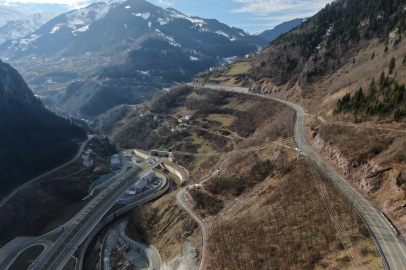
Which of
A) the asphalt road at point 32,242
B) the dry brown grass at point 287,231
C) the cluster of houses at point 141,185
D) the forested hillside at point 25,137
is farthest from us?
the forested hillside at point 25,137

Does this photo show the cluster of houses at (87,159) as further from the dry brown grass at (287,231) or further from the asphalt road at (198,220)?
the dry brown grass at (287,231)

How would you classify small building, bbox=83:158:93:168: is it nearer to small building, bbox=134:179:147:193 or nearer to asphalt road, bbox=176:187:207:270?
small building, bbox=134:179:147:193

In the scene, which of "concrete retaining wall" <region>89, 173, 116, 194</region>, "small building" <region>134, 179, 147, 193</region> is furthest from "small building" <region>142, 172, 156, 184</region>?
"concrete retaining wall" <region>89, 173, 116, 194</region>

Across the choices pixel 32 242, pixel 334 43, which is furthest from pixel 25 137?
pixel 334 43

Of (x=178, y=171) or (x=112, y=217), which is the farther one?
(x=178, y=171)

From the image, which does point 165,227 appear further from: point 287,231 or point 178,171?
point 178,171

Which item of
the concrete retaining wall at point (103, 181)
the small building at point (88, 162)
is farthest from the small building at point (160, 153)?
the small building at point (88, 162)
